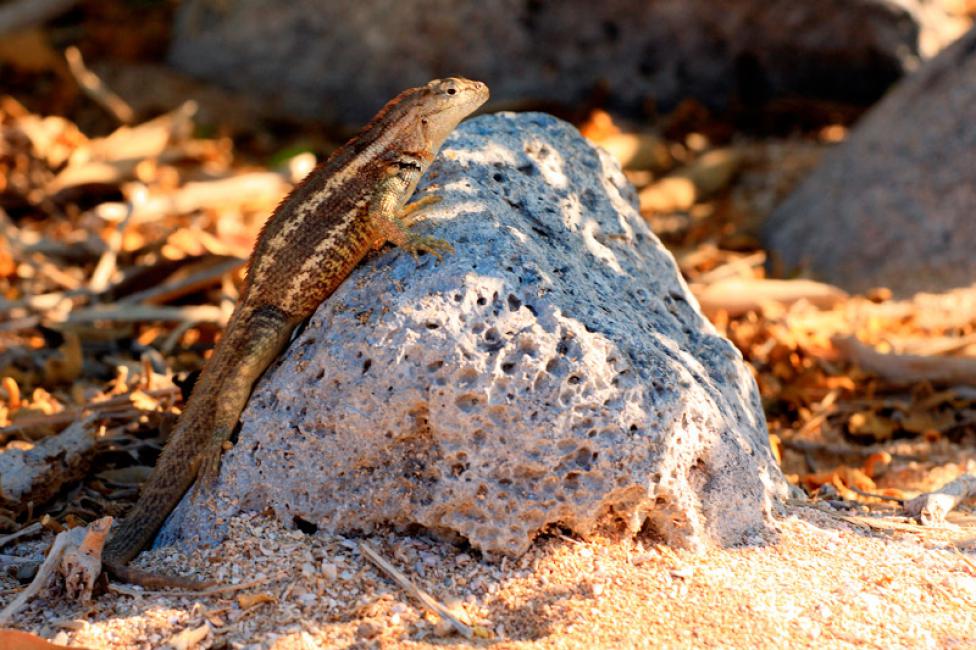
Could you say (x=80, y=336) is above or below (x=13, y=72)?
below

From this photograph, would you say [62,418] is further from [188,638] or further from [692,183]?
[692,183]

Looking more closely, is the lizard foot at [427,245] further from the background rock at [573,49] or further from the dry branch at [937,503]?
the background rock at [573,49]

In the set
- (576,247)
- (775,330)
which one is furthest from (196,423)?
(775,330)

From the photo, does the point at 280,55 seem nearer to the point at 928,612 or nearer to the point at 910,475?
the point at 910,475

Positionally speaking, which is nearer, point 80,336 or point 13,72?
point 80,336

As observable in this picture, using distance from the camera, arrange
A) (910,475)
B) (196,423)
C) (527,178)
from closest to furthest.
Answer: (196,423)
(527,178)
(910,475)

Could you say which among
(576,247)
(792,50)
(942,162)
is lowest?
(576,247)

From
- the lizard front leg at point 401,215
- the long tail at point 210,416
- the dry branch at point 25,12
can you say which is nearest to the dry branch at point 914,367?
the lizard front leg at point 401,215

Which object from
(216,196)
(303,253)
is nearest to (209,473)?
(303,253)
